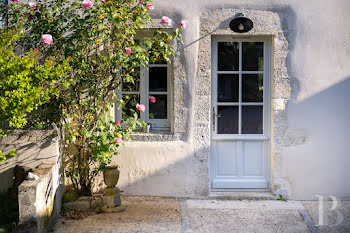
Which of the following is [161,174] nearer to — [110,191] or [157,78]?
[110,191]

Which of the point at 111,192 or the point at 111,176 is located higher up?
the point at 111,176

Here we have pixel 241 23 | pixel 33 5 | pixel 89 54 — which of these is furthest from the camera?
pixel 241 23

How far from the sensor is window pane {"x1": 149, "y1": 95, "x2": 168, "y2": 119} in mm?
5820

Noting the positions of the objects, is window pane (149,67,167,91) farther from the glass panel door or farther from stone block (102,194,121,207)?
stone block (102,194,121,207)

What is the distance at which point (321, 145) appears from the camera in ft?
18.7

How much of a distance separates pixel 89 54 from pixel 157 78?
3.20 ft

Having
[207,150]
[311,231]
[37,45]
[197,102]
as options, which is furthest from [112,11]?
[311,231]

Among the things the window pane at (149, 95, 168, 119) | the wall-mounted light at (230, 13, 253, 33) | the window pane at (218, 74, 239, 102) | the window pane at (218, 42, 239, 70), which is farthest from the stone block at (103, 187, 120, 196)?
the wall-mounted light at (230, 13, 253, 33)

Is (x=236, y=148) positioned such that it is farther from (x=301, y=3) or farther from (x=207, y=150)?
(x=301, y=3)

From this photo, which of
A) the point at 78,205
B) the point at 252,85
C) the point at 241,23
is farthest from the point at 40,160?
the point at 241,23

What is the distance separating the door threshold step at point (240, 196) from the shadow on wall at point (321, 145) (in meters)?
0.38

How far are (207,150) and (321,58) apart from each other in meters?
1.93

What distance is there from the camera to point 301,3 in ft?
18.3

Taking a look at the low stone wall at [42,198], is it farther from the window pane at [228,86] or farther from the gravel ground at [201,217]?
the window pane at [228,86]
